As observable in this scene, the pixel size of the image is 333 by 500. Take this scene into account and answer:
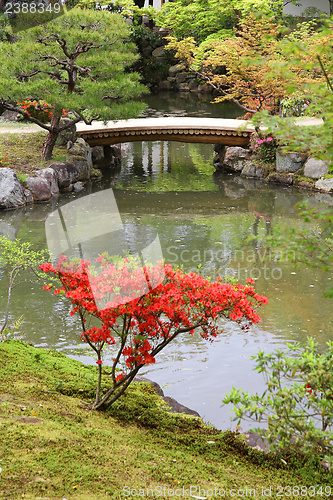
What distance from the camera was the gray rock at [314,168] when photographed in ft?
42.2

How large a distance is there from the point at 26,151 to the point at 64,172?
129 cm

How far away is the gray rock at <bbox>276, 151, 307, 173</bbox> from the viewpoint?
13297 mm

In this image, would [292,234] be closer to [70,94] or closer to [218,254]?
[218,254]

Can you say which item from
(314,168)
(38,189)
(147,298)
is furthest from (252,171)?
(147,298)

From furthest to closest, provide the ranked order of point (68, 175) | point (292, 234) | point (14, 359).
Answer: point (68, 175) → point (14, 359) → point (292, 234)

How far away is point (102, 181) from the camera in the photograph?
543 inches

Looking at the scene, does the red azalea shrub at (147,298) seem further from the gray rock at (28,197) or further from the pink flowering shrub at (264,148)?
the pink flowering shrub at (264,148)

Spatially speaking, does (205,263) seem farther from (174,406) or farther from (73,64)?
(73,64)

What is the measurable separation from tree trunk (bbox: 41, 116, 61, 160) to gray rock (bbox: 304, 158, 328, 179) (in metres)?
6.54

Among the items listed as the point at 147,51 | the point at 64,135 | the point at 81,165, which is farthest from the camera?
the point at 147,51

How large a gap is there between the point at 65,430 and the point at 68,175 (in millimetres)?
10061

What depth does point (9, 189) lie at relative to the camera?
11.3m

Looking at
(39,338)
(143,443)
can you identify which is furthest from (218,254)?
(143,443)

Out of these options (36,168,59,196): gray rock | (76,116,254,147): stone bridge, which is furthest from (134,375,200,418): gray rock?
(76,116,254,147): stone bridge
